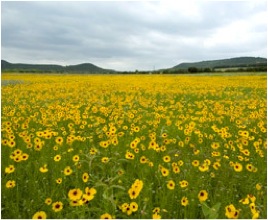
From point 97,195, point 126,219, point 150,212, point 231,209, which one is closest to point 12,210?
point 97,195

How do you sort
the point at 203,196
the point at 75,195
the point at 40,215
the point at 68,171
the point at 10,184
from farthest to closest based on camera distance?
the point at 68,171
the point at 10,184
the point at 203,196
the point at 75,195
the point at 40,215

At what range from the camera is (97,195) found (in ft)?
11.6

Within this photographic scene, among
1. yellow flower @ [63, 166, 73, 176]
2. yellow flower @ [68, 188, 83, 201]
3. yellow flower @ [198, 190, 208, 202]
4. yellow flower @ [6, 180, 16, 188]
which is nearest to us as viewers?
yellow flower @ [68, 188, 83, 201]

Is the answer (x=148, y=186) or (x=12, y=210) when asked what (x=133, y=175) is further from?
(x=12, y=210)

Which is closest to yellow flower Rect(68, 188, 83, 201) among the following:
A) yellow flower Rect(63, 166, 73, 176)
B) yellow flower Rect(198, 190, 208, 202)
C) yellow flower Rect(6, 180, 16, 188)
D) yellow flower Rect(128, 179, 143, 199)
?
yellow flower Rect(128, 179, 143, 199)

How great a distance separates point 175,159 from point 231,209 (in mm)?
2269

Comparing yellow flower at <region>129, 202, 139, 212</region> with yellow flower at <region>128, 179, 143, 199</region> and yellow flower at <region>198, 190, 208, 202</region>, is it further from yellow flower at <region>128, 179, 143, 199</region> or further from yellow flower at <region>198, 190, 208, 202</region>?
yellow flower at <region>198, 190, 208, 202</region>

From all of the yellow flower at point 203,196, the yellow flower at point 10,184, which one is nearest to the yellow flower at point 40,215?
the yellow flower at point 10,184

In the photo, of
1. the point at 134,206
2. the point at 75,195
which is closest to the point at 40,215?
the point at 75,195

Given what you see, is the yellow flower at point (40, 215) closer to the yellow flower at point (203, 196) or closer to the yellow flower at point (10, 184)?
the yellow flower at point (10, 184)

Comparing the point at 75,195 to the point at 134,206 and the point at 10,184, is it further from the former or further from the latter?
the point at 10,184

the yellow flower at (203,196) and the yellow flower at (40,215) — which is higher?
the yellow flower at (203,196)

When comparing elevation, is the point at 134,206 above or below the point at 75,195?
below

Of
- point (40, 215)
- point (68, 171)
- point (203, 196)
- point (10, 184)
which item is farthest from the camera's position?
point (68, 171)
